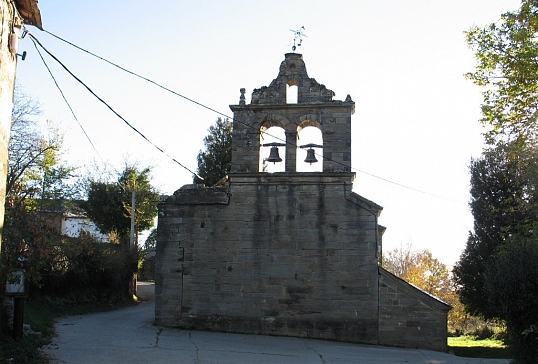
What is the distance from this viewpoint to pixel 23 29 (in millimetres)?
8609

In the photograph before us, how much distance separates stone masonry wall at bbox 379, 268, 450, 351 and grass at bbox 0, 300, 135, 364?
8.62 metres

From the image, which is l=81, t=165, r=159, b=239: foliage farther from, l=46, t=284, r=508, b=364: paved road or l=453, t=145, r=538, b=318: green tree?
l=453, t=145, r=538, b=318: green tree

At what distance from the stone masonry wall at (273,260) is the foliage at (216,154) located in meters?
16.7

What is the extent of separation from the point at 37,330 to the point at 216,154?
21980 mm

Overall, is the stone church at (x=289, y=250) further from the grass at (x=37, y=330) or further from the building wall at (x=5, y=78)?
the building wall at (x=5, y=78)

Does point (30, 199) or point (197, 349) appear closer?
point (197, 349)

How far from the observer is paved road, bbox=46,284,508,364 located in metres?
10.9

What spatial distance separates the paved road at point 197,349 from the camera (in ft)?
35.9

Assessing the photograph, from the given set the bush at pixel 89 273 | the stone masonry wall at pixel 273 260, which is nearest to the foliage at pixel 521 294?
the stone masonry wall at pixel 273 260

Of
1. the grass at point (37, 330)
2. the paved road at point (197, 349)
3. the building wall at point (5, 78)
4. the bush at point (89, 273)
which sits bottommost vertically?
the paved road at point (197, 349)

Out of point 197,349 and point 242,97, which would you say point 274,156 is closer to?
point 242,97

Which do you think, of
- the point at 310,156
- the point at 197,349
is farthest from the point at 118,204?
the point at 197,349

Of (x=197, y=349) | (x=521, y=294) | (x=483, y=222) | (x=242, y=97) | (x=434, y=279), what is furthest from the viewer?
(x=434, y=279)

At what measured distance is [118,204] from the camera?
3092 centimetres
